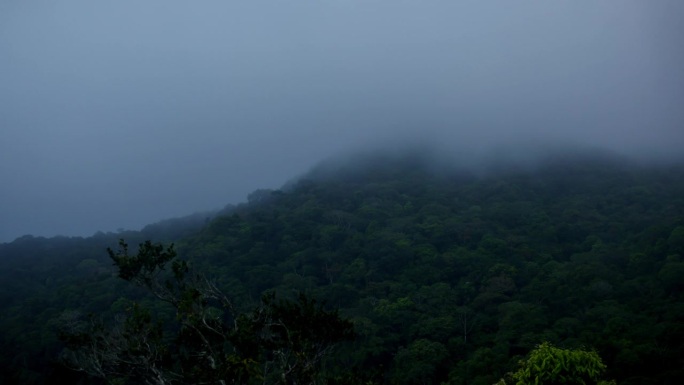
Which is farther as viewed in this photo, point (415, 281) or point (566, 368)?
point (415, 281)

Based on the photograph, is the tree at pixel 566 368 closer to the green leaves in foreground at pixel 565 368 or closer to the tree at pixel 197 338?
the green leaves in foreground at pixel 565 368

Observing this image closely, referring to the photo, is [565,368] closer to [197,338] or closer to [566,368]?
[566,368]

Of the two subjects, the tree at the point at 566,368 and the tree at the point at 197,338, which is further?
the tree at the point at 197,338

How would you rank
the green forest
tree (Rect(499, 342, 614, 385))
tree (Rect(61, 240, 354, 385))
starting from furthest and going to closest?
the green forest
tree (Rect(61, 240, 354, 385))
tree (Rect(499, 342, 614, 385))

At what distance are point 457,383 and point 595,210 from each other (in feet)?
130

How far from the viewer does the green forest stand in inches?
456

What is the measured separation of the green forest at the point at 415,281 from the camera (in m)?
11.6

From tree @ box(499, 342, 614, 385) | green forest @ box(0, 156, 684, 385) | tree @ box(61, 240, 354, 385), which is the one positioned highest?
→ tree @ box(61, 240, 354, 385)

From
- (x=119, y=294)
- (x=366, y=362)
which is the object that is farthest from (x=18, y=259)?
(x=366, y=362)

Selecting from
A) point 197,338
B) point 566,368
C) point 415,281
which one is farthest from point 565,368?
point 415,281

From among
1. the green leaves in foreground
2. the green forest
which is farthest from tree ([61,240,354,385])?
the green leaves in foreground

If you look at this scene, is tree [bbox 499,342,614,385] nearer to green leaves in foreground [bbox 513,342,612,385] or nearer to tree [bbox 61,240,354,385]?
green leaves in foreground [bbox 513,342,612,385]

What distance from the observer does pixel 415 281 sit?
44.4m

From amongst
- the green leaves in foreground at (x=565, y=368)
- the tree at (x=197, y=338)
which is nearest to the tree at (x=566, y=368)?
the green leaves in foreground at (x=565, y=368)
